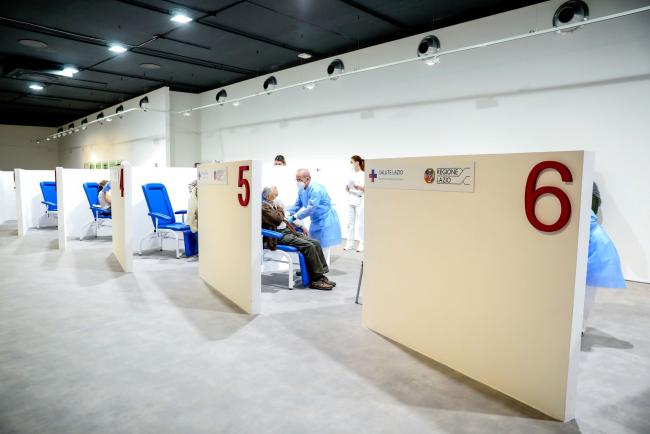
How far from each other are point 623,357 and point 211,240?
378 cm

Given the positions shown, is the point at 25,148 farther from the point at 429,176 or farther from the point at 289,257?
the point at 429,176

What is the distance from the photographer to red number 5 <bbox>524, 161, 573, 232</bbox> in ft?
6.91

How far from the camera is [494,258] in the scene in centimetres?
250

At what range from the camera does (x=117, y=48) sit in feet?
26.9

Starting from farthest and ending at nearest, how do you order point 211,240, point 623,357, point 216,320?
1. point 211,240
2. point 216,320
3. point 623,357

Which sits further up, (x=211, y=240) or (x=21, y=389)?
(x=211, y=240)

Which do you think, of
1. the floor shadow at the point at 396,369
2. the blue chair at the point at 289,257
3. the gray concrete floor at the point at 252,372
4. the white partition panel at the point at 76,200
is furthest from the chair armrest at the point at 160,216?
the floor shadow at the point at 396,369

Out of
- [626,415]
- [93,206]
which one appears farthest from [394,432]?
[93,206]

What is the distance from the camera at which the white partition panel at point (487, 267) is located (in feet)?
7.12

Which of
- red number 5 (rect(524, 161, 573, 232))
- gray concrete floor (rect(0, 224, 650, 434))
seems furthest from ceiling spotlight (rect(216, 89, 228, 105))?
red number 5 (rect(524, 161, 573, 232))

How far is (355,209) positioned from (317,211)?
7.40ft

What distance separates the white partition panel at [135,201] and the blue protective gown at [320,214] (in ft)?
6.88

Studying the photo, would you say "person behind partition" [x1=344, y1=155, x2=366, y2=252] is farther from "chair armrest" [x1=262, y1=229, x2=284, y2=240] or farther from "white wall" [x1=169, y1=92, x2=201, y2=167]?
"white wall" [x1=169, y1=92, x2=201, y2=167]

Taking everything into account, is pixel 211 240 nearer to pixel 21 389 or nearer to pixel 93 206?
pixel 21 389
